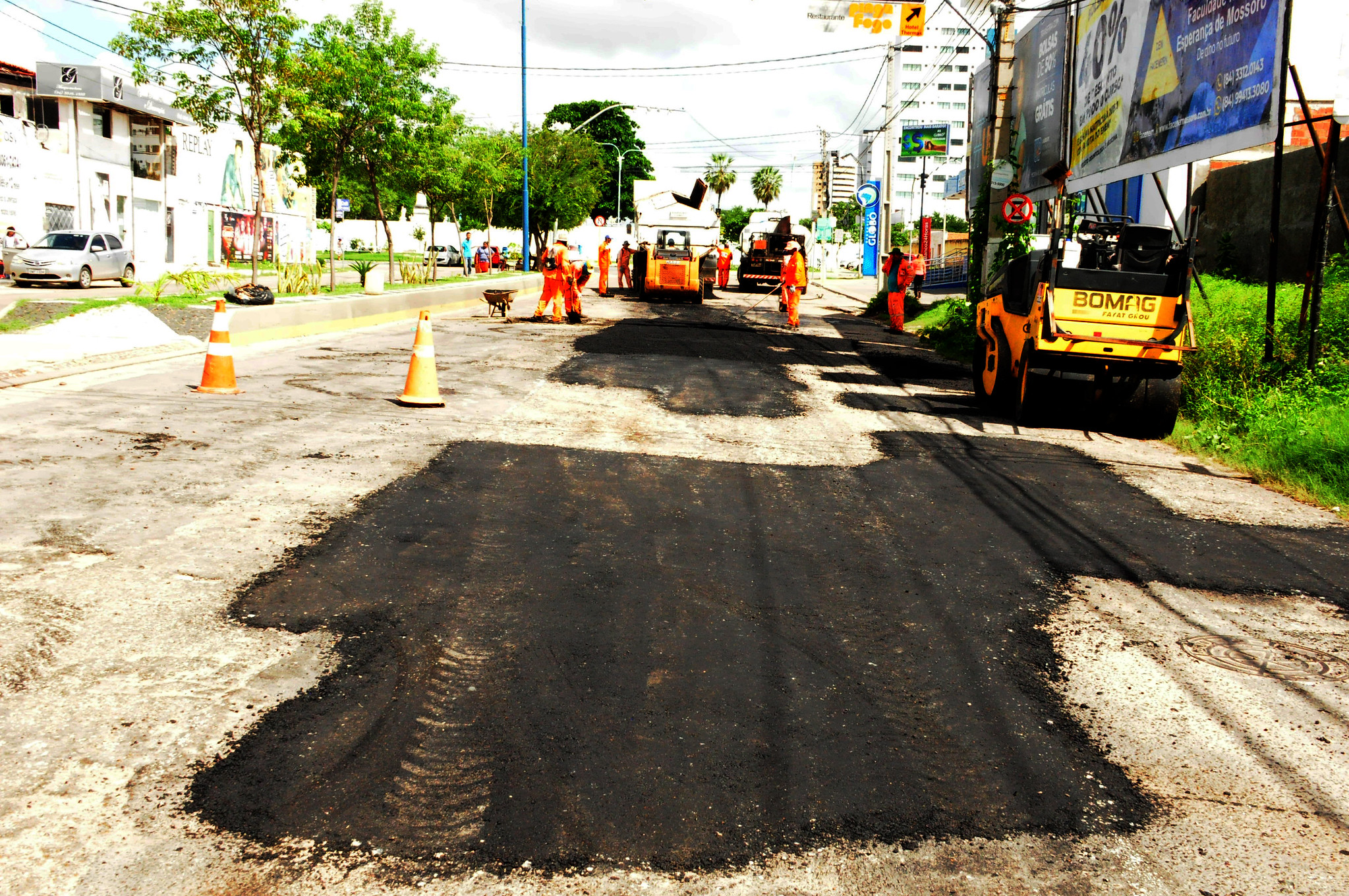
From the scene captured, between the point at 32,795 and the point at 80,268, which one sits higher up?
the point at 80,268

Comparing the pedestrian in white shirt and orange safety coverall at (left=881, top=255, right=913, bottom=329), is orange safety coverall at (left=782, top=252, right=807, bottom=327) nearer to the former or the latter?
orange safety coverall at (left=881, top=255, right=913, bottom=329)

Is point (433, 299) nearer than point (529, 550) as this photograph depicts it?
No

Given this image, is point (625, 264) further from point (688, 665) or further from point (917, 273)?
point (688, 665)

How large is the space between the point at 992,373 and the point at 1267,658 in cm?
817

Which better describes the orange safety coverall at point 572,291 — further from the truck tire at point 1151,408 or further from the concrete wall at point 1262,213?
the truck tire at point 1151,408

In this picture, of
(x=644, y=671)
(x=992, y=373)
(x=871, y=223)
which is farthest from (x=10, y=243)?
(x=871, y=223)

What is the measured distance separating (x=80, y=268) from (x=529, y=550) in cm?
2587

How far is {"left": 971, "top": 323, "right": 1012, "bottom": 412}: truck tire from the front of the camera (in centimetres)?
1248

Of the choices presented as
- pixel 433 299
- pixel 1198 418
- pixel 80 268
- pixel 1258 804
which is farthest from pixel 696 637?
A: pixel 80 268

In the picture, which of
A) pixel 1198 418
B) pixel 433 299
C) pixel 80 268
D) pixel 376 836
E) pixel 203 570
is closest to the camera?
pixel 376 836

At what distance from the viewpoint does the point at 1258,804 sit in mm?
3664

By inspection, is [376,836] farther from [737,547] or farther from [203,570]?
[737,547]

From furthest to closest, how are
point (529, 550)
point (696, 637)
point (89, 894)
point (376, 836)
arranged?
point (529, 550), point (696, 637), point (376, 836), point (89, 894)

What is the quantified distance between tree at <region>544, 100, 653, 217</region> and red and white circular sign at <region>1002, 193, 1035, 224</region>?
71966 mm
